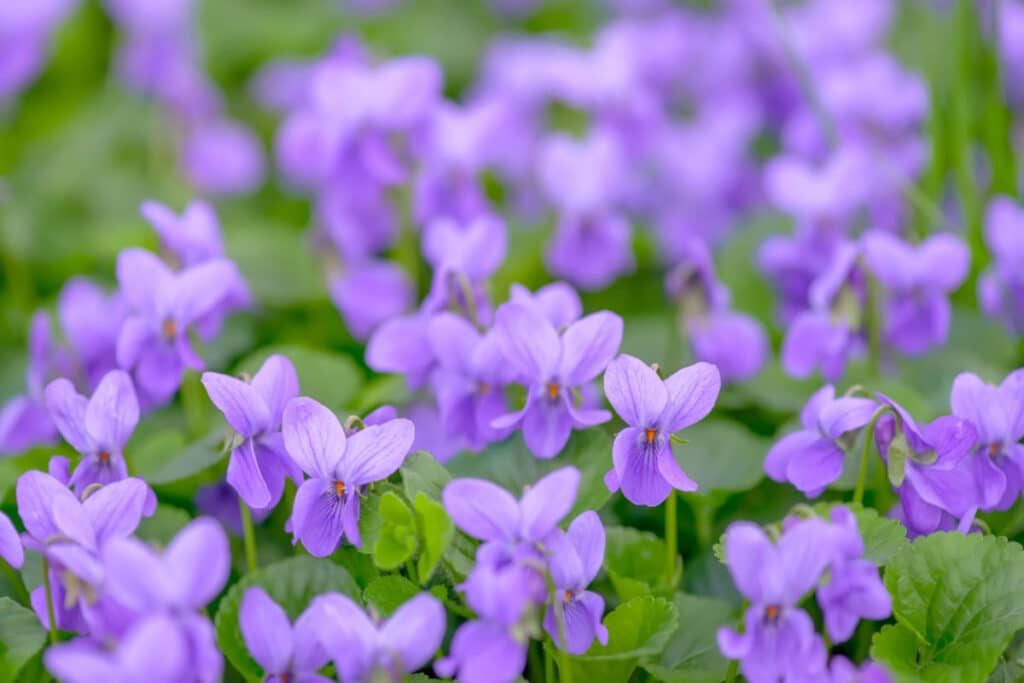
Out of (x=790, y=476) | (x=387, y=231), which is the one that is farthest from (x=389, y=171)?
(x=790, y=476)

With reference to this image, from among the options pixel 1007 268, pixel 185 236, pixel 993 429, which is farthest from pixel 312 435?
pixel 1007 268

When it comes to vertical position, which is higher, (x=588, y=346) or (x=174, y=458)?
(x=588, y=346)

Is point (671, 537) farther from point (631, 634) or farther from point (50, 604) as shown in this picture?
point (50, 604)

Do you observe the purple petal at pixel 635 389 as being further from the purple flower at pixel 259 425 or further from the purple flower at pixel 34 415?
the purple flower at pixel 34 415

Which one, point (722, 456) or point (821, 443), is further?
point (722, 456)

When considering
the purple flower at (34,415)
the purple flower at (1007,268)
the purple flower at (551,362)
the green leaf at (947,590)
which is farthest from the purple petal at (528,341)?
the purple flower at (1007,268)

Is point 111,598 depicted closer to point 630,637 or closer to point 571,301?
point 630,637
